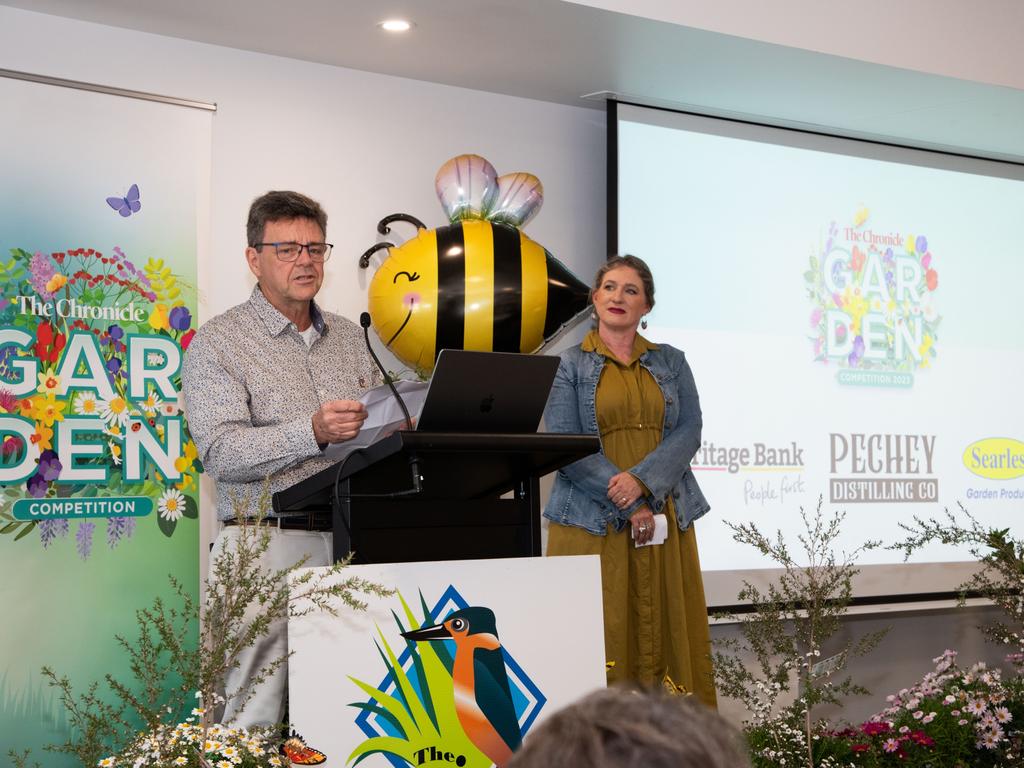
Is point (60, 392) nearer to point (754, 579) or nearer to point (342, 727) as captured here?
point (342, 727)

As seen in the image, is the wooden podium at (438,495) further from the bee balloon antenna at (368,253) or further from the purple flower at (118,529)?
the bee balloon antenna at (368,253)

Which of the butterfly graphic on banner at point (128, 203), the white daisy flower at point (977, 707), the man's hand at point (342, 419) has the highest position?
the butterfly graphic on banner at point (128, 203)

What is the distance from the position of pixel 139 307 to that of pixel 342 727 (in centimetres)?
205

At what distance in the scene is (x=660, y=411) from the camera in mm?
3469

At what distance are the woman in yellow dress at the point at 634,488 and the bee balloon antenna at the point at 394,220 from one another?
0.73m

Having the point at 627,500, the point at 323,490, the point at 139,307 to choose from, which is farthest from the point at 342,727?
the point at 139,307

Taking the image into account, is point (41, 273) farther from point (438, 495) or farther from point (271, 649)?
point (438, 495)

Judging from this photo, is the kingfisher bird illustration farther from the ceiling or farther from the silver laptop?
the ceiling

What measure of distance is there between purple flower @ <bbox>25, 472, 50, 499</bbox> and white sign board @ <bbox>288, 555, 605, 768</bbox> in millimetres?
1785

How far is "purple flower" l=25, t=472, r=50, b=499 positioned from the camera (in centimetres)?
335

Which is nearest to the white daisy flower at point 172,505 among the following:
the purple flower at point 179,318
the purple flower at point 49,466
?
the purple flower at point 49,466

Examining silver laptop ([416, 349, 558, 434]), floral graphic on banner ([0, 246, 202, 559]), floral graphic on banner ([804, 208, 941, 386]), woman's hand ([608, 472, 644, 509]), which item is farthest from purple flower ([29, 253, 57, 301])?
floral graphic on banner ([804, 208, 941, 386])

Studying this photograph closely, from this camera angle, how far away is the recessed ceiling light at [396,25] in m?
3.58

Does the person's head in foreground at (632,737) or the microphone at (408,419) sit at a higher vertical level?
the microphone at (408,419)
